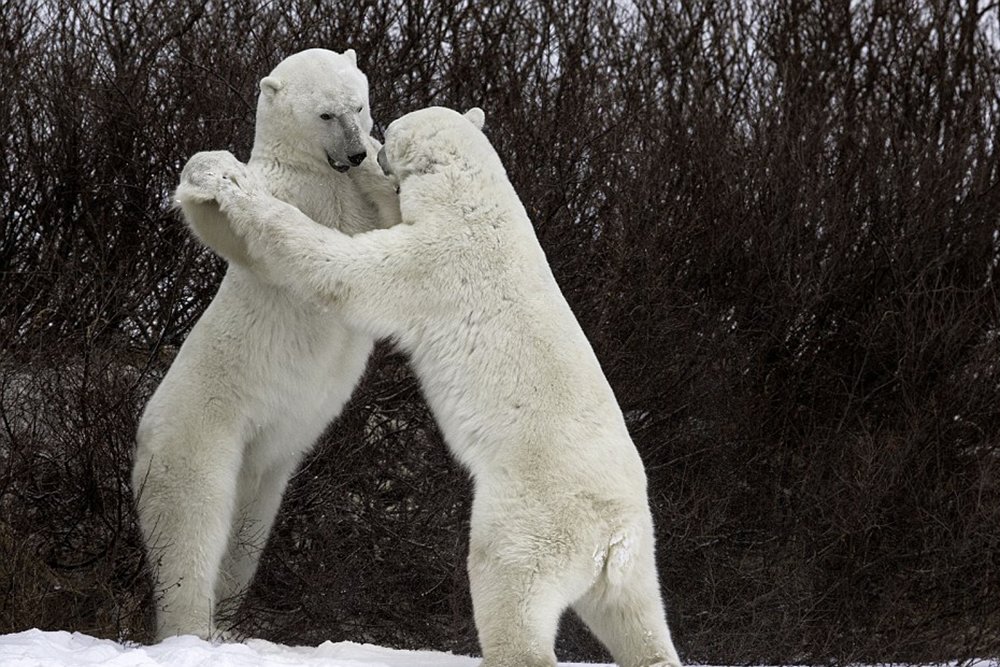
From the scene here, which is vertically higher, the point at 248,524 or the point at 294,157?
the point at 294,157

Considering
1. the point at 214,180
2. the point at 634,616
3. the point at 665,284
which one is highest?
the point at 214,180

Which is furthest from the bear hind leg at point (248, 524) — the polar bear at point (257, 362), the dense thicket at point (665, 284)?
the dense thicket at point (665, 284)

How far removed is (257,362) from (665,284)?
20.6ft

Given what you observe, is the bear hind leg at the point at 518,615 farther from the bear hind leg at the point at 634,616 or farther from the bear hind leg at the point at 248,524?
the bear hind leg at the point at 248,524

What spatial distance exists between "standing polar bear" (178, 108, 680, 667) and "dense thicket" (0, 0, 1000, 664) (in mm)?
2640

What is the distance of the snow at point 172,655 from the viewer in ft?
12.3

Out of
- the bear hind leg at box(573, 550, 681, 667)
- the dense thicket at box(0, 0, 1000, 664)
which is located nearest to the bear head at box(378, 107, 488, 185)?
the bear hind leg at box(573, 550, 681, 667)

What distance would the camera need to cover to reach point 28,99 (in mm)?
9484

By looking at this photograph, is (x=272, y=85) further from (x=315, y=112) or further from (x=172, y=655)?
(x=172, y=655)

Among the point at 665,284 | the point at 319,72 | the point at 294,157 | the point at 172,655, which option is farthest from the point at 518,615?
the point at 665,284

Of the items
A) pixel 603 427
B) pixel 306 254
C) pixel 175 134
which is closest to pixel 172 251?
pixel 175 134

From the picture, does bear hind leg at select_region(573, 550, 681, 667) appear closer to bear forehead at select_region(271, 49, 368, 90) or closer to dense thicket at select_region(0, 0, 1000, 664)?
bear forehead at select_region(271, 49, 368, 90)

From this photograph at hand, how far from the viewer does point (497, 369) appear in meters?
3.75

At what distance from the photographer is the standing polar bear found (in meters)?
3.52
